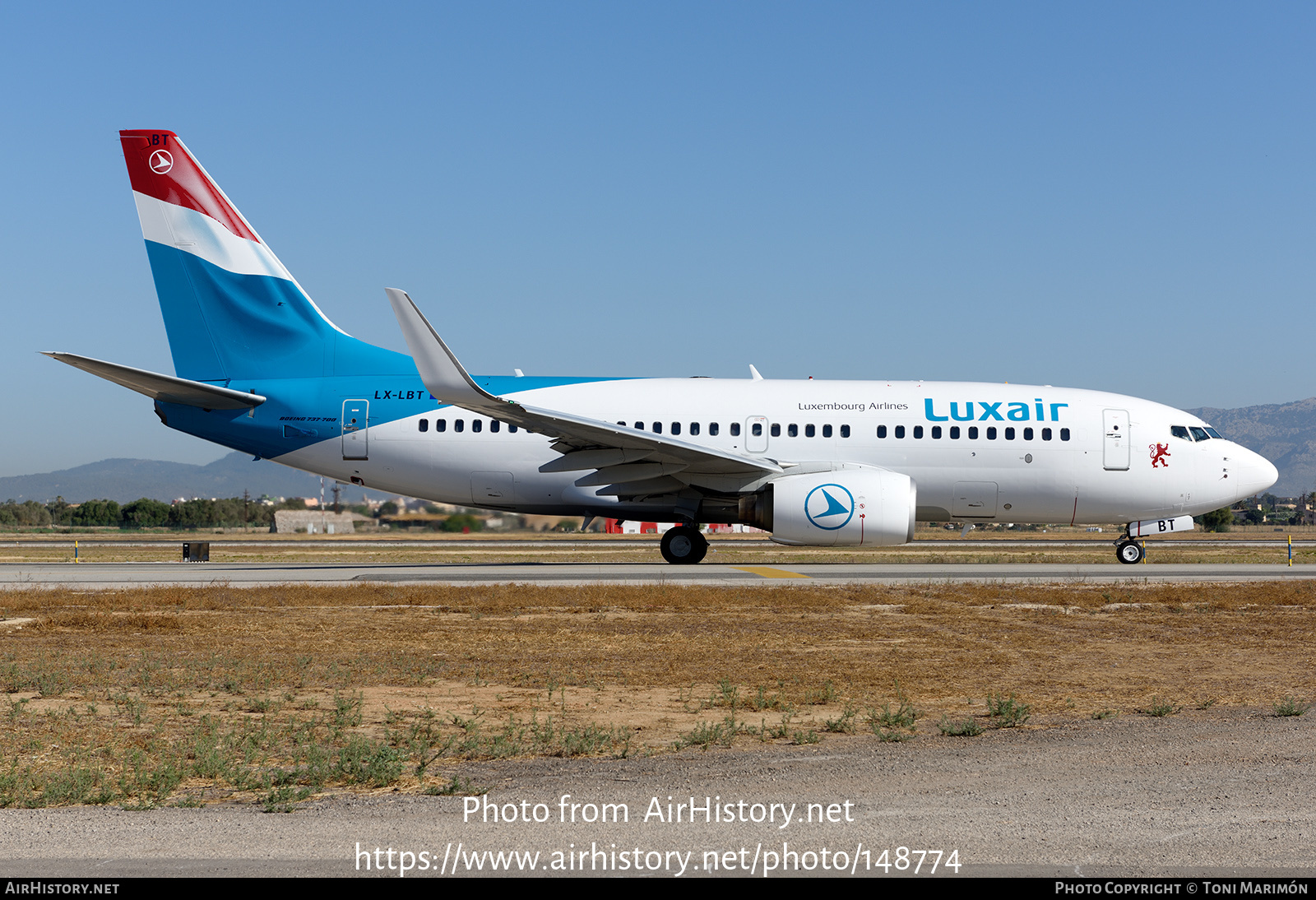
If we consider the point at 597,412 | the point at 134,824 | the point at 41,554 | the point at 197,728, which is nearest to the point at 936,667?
the point at 197,728

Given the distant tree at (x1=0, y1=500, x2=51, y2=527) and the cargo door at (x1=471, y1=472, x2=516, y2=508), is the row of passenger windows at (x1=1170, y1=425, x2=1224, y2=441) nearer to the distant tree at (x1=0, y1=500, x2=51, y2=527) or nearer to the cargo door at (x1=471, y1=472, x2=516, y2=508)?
the cargo door at (x1=471, y1=472, x2=516, y2=508)

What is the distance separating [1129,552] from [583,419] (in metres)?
12.6

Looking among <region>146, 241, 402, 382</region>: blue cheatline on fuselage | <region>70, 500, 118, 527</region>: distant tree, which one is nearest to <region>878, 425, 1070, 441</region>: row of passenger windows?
<region>146, 241, 402, 382</region>: blue cheatline on fuselage

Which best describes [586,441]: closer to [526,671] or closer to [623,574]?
[623,574]

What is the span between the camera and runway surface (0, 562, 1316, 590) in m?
19.3

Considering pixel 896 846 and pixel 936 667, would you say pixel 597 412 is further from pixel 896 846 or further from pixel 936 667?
pixel 896 846

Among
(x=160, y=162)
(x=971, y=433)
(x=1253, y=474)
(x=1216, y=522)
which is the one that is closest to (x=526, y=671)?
(x=971, y=433)

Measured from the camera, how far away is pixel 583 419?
72.4ft

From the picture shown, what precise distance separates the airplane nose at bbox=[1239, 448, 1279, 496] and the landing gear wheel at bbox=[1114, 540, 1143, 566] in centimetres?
247

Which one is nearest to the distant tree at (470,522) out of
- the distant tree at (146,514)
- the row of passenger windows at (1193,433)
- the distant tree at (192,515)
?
the row of passenger windows at (1193,433)

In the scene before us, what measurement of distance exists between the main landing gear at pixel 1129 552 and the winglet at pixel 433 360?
47.2ft

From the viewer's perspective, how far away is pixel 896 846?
15.4ft

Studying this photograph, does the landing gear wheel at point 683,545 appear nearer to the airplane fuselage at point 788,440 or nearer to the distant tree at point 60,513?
the airplane fuselage at point 788,440
